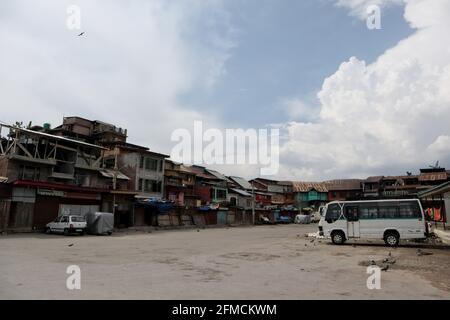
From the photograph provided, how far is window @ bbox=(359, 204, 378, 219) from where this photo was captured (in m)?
21.6

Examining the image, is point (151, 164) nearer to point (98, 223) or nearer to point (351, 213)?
point (98, 223)

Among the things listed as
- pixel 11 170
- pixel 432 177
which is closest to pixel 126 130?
A: pixel 11 170

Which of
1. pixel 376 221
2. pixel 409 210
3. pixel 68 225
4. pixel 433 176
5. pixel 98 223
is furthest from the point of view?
pixel 433 176

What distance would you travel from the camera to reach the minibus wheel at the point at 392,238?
20984 mm

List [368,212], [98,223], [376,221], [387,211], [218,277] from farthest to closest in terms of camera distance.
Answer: [98,223] < [368,212] < [376,221] < [387,211] < [218,277]

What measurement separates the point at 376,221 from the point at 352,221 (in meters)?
1.41

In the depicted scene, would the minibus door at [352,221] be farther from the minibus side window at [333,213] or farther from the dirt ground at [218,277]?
the dirt ground at [218,277]

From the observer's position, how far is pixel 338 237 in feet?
74.2

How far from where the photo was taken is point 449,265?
44.1ft

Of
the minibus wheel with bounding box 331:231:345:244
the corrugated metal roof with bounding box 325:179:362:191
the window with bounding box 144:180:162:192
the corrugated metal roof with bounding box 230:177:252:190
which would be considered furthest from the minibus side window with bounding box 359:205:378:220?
the corrugated metal roof with bounding box 325:179:362:191

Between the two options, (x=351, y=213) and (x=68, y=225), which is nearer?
(x=351, y=213)

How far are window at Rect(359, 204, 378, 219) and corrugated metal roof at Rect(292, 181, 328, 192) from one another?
68631 millimetres

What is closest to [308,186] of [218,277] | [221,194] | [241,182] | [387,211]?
[241,182]
